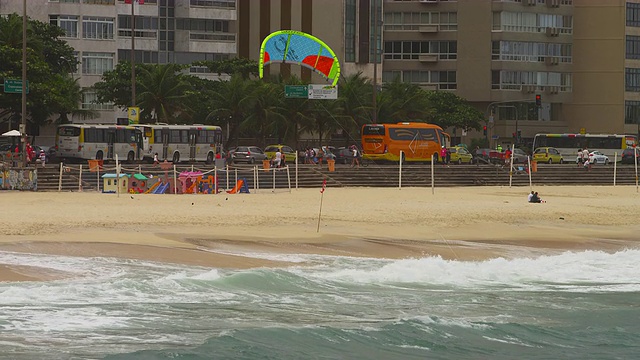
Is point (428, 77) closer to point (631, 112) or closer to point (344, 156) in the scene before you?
point (631, 112)

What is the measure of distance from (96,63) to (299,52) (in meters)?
18.8

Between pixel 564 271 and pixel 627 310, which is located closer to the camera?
pixel 627 310

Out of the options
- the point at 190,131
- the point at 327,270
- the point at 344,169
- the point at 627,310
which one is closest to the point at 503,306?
the point at 627,310

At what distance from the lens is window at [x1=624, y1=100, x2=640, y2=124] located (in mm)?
99438

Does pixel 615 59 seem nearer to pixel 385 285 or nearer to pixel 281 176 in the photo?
pixel 281 176

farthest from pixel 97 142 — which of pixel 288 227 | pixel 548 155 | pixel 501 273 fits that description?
pixel 501 273

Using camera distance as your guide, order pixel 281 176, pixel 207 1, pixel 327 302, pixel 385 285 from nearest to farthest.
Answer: pixel 327 302, pixel 385 285, pixel 281 176, pixel 207 1

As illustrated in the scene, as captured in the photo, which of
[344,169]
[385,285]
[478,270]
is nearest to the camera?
[385,285]

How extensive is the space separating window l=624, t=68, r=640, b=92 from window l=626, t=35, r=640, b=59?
4.21 feet

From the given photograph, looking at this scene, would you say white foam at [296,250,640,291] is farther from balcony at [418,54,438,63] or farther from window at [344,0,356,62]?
balcony at [418,54,438,63]

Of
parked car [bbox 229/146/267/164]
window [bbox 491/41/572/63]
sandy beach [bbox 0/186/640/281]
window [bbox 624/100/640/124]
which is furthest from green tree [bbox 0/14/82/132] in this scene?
window [bbox 624/100/640/124]

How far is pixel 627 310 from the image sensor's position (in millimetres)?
18922

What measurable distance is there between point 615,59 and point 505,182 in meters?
46.9

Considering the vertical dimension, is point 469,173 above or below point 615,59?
below
